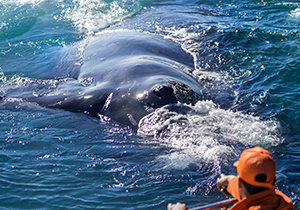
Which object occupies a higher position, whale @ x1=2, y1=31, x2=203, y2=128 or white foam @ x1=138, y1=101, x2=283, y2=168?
whale @ x1=2, y1=31, x2=203, y2=128

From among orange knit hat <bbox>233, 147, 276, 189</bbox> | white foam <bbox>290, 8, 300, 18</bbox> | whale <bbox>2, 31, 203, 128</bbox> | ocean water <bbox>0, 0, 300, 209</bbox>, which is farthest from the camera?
white foam <bbox>290, 8, 300, 18</bbox>

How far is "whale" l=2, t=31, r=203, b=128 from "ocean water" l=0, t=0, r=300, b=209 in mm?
273

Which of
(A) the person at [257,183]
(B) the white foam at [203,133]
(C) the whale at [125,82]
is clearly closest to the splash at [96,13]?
(C) the whale at [125,82]

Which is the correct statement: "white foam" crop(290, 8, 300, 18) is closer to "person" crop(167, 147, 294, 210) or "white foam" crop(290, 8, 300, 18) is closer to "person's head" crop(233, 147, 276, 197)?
"person" crop(167, 147, 294, 210)

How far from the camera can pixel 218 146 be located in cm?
615

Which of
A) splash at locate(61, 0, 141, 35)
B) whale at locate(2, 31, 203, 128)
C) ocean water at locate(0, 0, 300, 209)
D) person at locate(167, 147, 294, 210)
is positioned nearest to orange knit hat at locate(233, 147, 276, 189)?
person at locate(167, 147, 294, 210)

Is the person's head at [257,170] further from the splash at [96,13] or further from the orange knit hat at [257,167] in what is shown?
the splash at [96,13]

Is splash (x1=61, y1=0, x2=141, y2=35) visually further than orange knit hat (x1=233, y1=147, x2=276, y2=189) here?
Yes

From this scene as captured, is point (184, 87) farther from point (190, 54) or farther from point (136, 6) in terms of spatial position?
point (136, 6)

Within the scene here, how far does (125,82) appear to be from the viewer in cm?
811

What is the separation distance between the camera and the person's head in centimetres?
322

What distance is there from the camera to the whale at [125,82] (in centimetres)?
730

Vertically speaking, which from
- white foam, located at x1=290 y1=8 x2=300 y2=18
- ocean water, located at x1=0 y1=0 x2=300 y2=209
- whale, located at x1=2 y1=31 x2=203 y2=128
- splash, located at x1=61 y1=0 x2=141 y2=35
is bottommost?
ocean water, located at x1=0 y1=0 x2=300 y2=209

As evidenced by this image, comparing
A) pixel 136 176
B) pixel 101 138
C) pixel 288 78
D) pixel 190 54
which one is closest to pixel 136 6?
pixel 190 54
